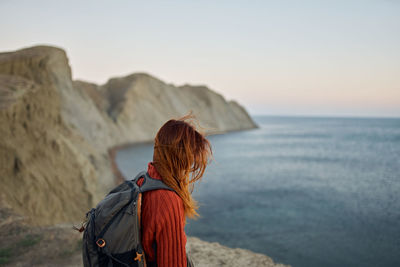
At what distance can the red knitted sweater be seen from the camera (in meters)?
1.61

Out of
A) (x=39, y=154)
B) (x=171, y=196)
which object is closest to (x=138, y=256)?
(x=171, y=196)

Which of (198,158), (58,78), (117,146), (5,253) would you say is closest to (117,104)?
(117,146)

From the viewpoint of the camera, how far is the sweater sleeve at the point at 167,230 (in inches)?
63.4

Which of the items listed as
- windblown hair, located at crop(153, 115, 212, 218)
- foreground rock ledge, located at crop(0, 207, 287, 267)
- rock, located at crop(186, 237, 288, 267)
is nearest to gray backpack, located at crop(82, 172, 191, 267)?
windblown hair, located at crop(153, 115, 212, 218)

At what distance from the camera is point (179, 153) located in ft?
5.86

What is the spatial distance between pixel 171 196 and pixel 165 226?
170 mm

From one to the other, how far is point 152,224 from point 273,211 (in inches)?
470

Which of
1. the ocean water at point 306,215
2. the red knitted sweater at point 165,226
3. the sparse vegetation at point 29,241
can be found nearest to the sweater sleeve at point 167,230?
the red knitted sweater at point 165,226

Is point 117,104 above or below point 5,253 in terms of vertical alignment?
above

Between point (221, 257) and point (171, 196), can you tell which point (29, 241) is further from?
point (171, 196)

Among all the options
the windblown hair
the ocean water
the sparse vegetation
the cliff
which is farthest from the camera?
the ocean water

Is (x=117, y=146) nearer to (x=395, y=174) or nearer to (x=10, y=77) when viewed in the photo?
(x=10, y=77)

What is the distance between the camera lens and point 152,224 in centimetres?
162

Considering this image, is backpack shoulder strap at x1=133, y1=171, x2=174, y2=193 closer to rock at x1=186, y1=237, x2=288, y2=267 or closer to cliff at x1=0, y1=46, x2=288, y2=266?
cliff at x1=0, y1=46, x2=288, y2=266
